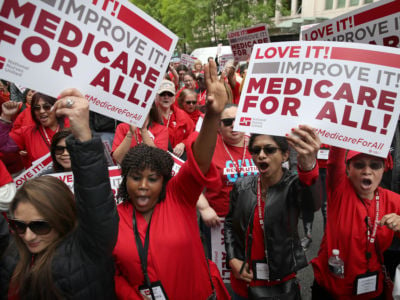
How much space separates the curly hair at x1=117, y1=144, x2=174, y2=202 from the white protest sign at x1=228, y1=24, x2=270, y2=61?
160 inches

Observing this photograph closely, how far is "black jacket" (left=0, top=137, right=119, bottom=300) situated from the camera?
1382mm

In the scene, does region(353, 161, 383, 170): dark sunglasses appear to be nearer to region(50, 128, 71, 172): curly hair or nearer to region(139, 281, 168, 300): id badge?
region(139, 281, 168, 300): id badge

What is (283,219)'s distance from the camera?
2.14 metres

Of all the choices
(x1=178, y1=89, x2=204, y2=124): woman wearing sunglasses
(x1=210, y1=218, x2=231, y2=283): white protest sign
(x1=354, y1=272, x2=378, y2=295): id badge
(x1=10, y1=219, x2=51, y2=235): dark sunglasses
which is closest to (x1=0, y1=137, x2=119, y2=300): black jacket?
(x1=10, y1=219, x2=51, y2=235): dark sunglasses

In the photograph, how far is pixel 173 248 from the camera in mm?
1829

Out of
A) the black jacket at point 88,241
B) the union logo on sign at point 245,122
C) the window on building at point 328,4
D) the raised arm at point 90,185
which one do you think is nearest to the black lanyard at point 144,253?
the black jacket at point 88,241

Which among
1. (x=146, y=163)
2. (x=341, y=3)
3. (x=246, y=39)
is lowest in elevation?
(x=146, y=163)

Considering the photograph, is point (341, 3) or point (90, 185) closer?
point (90, 185)

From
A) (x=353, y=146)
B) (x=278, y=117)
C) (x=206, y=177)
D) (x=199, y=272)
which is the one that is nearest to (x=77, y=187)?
(x=206, y=177)

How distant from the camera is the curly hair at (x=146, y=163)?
6.78 feet

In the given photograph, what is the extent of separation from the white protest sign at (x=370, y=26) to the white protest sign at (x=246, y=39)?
2.24 meters

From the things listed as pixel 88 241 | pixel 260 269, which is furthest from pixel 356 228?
pixel 88 241

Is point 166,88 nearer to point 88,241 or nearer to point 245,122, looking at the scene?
point 245,122

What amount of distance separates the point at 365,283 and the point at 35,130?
313 centimetres
